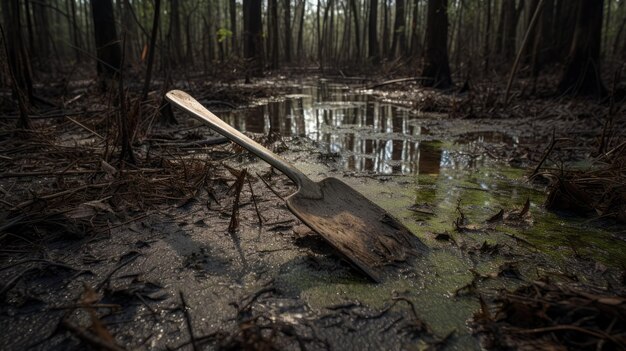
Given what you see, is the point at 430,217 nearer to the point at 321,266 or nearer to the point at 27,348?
the point at 321,266

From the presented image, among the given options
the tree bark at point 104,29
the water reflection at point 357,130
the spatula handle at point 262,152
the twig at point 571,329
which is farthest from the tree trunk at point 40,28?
the twig at point 571,329

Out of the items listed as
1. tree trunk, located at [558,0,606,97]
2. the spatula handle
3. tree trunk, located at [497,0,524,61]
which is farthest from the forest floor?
tree trunk, located at [497,0,524,61]

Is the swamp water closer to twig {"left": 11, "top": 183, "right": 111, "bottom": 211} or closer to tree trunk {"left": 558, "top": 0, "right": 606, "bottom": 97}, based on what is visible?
twig {"left": 11, "top": 183, "right": 111, "bottom": 211}

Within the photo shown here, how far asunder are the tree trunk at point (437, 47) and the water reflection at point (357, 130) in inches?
75.8

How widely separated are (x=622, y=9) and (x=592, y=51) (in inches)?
1248

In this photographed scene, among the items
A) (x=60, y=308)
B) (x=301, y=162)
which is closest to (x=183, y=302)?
(x=60, y=308)

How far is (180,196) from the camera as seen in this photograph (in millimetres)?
2164

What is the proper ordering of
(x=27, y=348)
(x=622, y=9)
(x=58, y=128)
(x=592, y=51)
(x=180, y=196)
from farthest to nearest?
(x=622, y=9) < (x=592, y=51) < (x=58, y=128) < (x=180, y=196) < (x=27, y=348)

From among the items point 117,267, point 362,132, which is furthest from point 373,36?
point 117,267

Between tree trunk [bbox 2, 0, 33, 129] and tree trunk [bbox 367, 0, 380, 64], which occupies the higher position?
tree trunk [bbox 367, 0, 380, 64]

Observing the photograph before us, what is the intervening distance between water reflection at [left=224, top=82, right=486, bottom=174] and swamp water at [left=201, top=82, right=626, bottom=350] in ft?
0.07

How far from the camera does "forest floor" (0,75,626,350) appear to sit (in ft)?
3.62

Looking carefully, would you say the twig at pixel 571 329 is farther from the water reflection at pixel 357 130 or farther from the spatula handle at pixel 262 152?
the water reflection at pixel 357 130

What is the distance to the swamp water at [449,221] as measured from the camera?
52.6 inches
